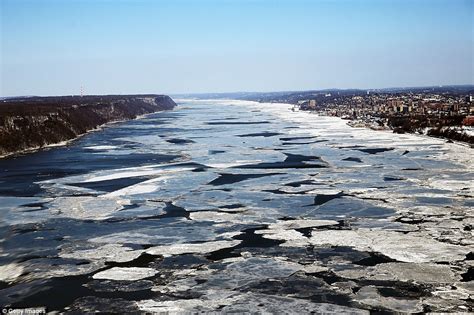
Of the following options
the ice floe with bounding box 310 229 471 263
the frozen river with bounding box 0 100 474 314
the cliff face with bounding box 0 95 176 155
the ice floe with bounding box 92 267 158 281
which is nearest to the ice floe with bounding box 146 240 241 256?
the frozen river with bounding box 0 100 474 314

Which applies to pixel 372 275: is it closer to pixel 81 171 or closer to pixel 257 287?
pixel 257 287

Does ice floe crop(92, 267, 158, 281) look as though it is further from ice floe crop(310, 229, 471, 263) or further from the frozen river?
ice floe crop(310, 229, 471, 263)

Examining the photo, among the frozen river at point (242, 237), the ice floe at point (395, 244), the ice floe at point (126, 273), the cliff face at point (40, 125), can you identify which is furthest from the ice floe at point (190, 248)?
the cliff face at point (40, 125)

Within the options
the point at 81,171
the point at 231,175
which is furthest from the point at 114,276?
the point at 81,171

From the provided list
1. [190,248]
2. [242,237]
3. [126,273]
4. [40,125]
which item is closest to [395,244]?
[242,237]

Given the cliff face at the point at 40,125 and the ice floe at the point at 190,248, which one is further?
the cliff face at the point at 40,125

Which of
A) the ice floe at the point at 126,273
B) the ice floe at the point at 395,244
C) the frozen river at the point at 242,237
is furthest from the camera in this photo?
the ice floe at the point at 395,244

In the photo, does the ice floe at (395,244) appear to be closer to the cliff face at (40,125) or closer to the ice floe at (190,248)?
A: the ice floe at (190,248)

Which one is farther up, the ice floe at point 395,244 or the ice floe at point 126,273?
the ice floe at point 126,273

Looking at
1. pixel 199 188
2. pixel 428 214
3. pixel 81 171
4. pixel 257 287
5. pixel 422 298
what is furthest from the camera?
pixel 81 171
